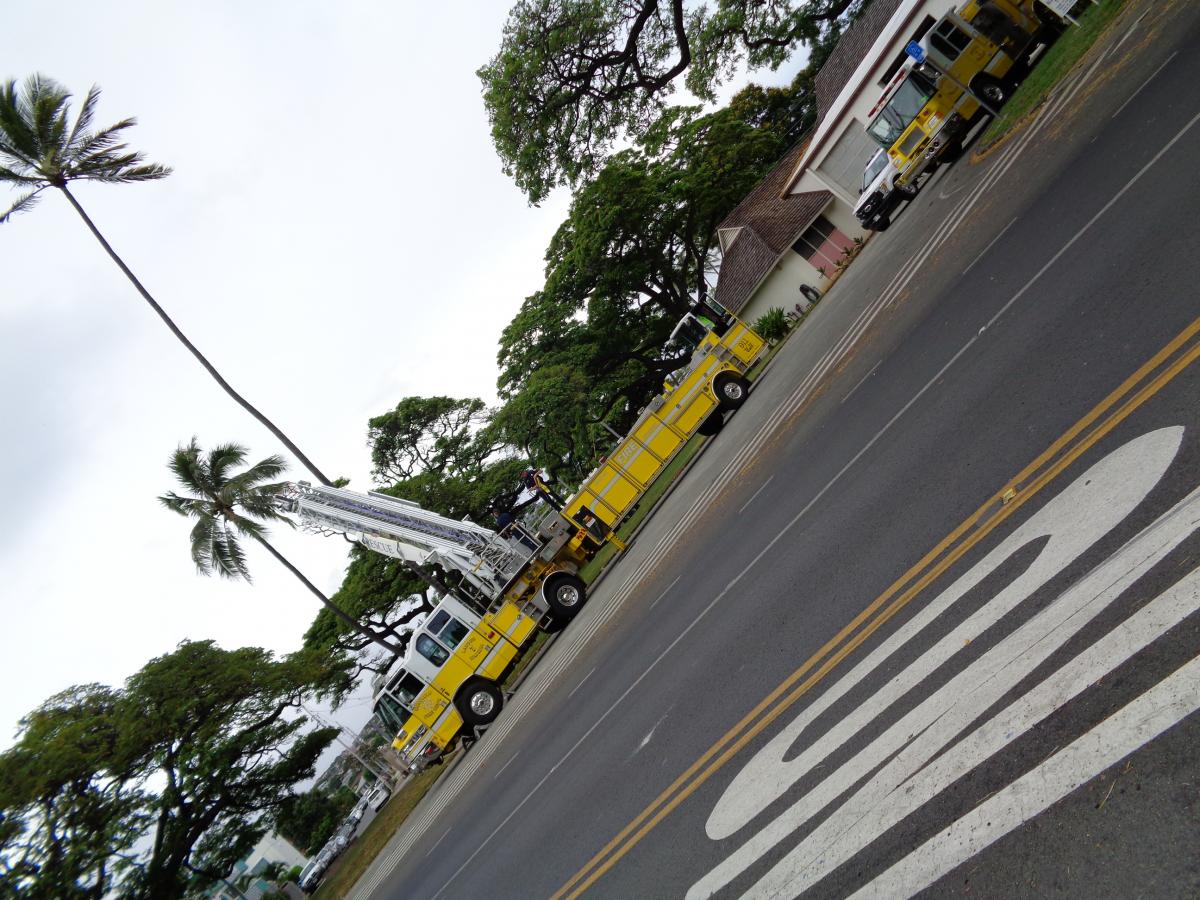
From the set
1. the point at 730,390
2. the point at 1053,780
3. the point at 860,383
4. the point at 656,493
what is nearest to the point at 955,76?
the point at 730,390

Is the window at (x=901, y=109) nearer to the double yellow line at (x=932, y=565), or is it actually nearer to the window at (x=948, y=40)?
the window at (x=948, y=40)

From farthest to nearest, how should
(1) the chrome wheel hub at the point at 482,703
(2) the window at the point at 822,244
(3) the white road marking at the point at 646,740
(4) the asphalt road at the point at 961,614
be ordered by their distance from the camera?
(2) the window at the point at 822,244, (1) the chrome wheel hub at the point at 482,703, (3) the white road marking at the point at 646,740, (4) the asphalt road at the point at 961,614

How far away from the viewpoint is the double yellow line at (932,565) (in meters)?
6.11

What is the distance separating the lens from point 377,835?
23.3 meters

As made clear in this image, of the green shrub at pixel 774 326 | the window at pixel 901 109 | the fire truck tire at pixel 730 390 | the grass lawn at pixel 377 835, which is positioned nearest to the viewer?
the window at pixel 901 109

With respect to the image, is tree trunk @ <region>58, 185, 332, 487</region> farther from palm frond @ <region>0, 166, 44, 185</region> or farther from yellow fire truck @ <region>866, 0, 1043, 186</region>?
yellow fire truck @ <region>866, 0, 1043, 186</region>

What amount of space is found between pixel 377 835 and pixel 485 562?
37.9 feet

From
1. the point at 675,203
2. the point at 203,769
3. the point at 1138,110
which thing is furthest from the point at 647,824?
the point at 675,203

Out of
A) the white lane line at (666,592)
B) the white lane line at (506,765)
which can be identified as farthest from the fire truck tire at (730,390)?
the white lane line at (506,765)

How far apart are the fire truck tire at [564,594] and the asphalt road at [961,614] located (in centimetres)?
421

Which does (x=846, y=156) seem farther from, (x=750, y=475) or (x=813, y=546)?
(x=813, y=546)

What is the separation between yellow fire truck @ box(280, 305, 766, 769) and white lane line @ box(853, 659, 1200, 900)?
1418 cm

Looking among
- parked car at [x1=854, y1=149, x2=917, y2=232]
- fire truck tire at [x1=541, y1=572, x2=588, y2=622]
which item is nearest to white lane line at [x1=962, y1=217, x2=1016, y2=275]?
parked car at [x1=854, y1=149, x2=917, y2=232]

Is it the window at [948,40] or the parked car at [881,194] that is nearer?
the window at [948,40]
